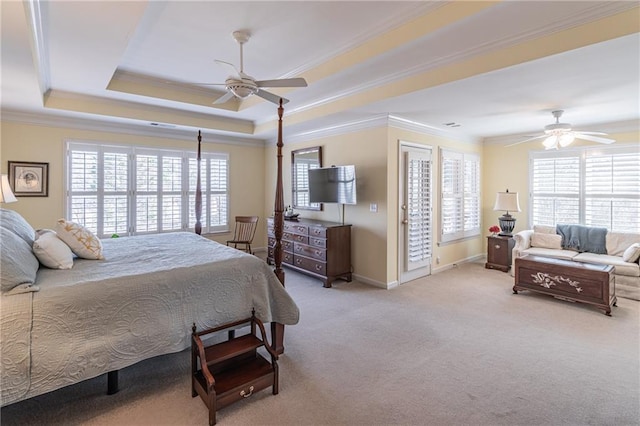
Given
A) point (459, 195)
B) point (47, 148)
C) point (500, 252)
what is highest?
point (47, 148)

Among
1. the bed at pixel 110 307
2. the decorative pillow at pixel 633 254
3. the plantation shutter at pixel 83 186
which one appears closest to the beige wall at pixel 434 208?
the decorative pillow at pixel 633 254

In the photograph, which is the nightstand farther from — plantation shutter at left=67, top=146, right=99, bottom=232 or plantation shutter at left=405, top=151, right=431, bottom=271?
plantation shutter at left=67, top=146, right=99, bottom=232

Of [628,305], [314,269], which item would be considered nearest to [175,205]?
[314,269]

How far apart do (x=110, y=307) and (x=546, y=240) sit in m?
6.07

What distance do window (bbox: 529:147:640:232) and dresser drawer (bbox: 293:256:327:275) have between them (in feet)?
13.8

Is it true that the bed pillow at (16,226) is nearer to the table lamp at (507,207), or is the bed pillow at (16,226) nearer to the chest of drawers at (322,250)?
the chest of drawers at (322,250)

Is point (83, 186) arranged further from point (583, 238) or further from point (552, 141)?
point (583, 238)

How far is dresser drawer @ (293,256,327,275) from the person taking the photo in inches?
189

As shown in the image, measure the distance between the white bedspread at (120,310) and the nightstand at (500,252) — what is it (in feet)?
14.9

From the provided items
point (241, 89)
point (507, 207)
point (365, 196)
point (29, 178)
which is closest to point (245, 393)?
point (241, 89)

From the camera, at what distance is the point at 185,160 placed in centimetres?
604

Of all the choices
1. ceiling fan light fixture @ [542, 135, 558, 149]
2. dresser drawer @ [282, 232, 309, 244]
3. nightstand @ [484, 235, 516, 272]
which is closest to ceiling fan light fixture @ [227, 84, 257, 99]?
dresser drawer @ [282, 232, 309, 244]

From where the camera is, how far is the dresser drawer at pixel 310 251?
4805 millimetres

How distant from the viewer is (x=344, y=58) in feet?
10.8
